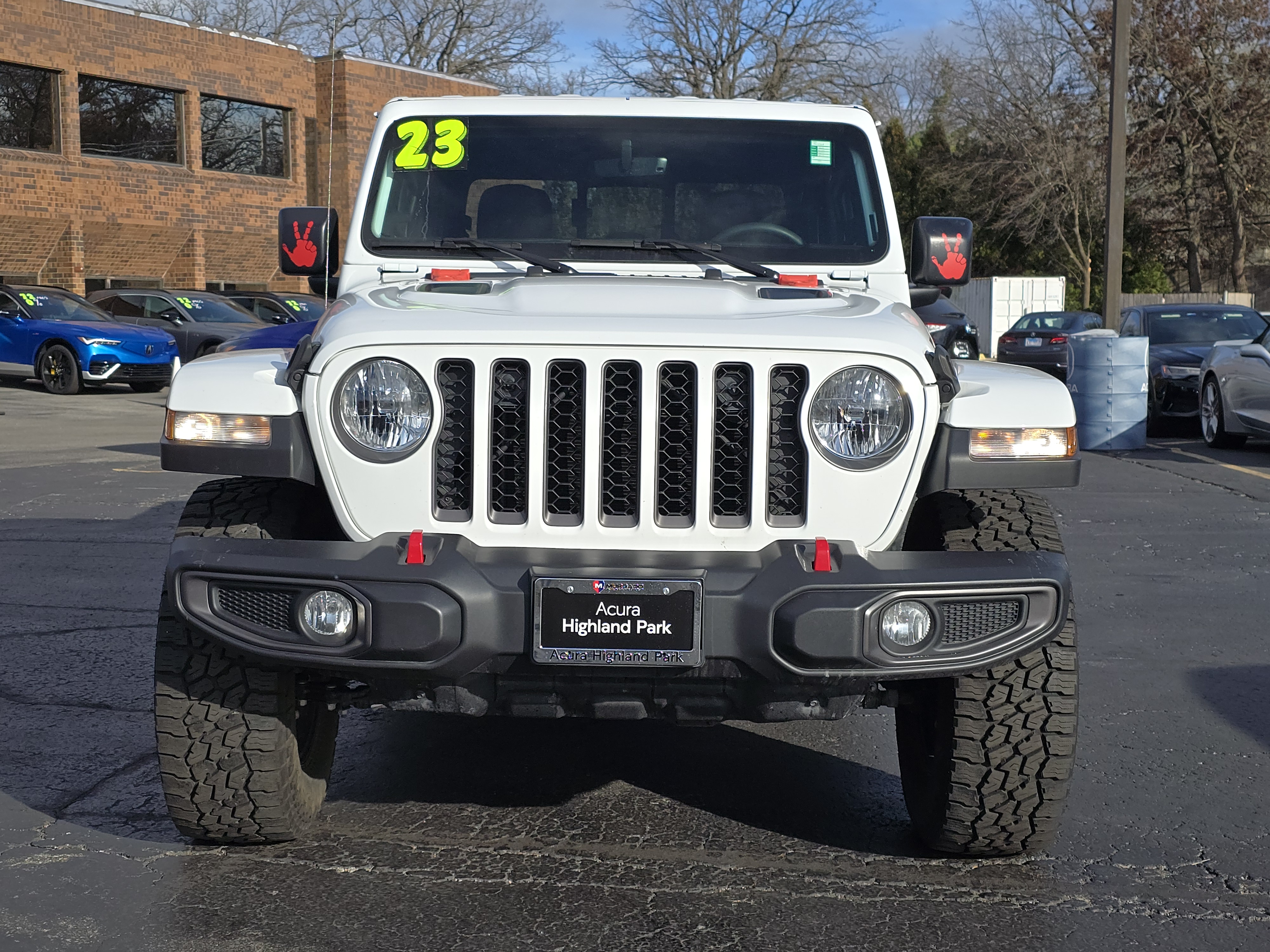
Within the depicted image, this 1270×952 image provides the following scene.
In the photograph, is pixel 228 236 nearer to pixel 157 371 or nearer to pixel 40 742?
pixel 157 371

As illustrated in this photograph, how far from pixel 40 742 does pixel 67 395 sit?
17393mm

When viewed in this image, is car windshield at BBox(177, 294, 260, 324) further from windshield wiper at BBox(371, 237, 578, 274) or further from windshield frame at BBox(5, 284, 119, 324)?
windshield wiper at BBox(371, 237, 578, 274)

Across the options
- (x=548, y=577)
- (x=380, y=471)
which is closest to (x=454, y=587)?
(x=548, y=577)

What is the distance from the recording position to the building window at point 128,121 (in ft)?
103

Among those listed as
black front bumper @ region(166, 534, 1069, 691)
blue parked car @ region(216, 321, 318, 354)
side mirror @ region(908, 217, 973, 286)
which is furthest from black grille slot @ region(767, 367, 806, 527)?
blue parked car @ region(216, 321, 318, 354)

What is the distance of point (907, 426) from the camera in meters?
3.47

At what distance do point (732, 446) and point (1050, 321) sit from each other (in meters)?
23.9

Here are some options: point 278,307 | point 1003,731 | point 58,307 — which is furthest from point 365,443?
point 278,307

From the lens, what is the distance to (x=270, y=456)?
3486 millimetres

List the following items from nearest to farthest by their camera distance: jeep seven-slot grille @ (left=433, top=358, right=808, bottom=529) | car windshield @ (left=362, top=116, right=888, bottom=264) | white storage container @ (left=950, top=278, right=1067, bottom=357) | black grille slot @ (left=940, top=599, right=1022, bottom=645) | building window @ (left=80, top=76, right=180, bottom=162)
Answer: black grille slot @ (left=940, top=599, right=1022, bottom=645) < jeep seven-slot grille @ (left=433, top=358, right=808, bottom=529) < car windshield @ (left=362, top=116, right=888, bottom=264) < building window @ (left=80, top=76, right=180, bottom=162) < white storage container @ (left=950, top=278, right=1067, bottom=357)

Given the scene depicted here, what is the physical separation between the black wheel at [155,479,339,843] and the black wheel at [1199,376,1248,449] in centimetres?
1194

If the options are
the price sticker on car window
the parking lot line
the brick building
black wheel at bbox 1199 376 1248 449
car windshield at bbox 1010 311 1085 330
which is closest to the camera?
the price sticker on car window

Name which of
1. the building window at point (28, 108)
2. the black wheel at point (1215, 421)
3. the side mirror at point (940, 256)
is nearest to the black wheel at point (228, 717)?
the side mirror at point (940, 256)

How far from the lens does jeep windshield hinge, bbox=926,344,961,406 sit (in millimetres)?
3543
